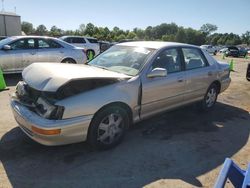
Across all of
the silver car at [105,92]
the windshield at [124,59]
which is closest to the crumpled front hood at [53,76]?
the silver car at [105,92]

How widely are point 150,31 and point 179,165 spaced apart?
131m

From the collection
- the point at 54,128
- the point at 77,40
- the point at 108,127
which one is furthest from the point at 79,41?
the point at 54,128

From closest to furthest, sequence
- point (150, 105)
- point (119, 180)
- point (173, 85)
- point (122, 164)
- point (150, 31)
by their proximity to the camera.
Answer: point (119, 180), point (122, 164), point (150, 105), point (173, 85), point (150, 31)

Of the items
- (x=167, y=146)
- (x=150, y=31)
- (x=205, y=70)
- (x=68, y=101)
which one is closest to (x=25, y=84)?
(x=68, y=101)

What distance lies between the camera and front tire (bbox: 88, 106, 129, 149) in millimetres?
4156

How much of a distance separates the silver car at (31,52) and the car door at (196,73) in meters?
5.52

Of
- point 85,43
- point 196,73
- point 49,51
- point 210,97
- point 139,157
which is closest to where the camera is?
point 139,157

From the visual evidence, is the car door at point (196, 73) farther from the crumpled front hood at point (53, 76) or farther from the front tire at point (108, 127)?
the front tire at point (108, 127)

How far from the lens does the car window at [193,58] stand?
19.2ft

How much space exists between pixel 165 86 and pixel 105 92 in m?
1.40

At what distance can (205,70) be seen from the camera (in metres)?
6.28

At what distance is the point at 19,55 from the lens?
9.62 metres

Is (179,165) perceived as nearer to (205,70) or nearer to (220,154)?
(220,154)

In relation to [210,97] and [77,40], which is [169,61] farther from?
[77,40]
